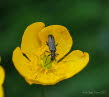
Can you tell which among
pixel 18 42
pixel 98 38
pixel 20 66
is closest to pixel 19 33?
pixel 18 42

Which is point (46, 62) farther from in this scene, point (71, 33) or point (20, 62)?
point (71, 33)

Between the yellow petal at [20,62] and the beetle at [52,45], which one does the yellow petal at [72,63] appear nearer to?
the beetle at [52,45]

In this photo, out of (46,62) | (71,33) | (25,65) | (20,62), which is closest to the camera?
(20,62)

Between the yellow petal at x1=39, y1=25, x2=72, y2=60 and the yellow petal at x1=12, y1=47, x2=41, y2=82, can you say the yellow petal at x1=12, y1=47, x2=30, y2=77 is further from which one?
the yellow petal at x1=39, y1=25, x2=72, y2=60

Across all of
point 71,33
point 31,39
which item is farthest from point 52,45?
point 71,33

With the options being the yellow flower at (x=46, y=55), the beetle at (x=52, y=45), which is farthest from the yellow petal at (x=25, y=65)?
the beetle at (x=52, y=45)

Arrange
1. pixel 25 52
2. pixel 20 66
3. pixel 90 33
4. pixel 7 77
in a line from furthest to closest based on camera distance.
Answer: pixel 90 33
pixel 7 77
pixel 25 52
pixel 20 66

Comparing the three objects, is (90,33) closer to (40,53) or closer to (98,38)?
(98,38)
